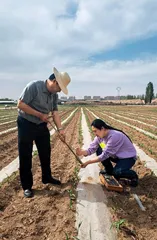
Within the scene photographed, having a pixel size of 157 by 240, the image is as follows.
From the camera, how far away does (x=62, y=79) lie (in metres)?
3.67

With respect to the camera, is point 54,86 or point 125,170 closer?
point 54,86

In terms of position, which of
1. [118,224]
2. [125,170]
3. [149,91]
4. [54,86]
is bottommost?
[118,224]

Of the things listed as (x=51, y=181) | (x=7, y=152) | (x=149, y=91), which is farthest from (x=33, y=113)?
(x=149, y=91)

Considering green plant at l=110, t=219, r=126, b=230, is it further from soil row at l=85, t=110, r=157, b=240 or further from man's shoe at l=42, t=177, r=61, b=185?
man's shoe at l=42, t=177, r=61, b=185

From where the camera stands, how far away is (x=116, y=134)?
4.11 metres

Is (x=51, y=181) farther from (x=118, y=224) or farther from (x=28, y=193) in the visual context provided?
(x=118, y=224)

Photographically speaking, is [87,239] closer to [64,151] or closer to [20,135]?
[20,135]

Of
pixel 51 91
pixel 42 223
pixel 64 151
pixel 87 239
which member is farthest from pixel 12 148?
A: pixel 87 239

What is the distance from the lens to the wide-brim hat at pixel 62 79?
3.60m

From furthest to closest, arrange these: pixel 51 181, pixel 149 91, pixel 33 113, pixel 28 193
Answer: pixel 149 91
pixel 51 181
pixel 28 193
pixel 33 113

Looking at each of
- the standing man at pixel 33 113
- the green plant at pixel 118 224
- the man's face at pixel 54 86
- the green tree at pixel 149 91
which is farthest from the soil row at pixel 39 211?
the green tree at pixel 149 91

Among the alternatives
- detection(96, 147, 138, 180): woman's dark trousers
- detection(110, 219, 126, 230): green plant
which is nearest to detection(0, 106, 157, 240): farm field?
detection(110, 219, 126, 230): green plant

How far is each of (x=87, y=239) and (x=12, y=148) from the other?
5.80 meters

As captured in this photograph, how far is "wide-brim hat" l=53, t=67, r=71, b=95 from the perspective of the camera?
3.60m
